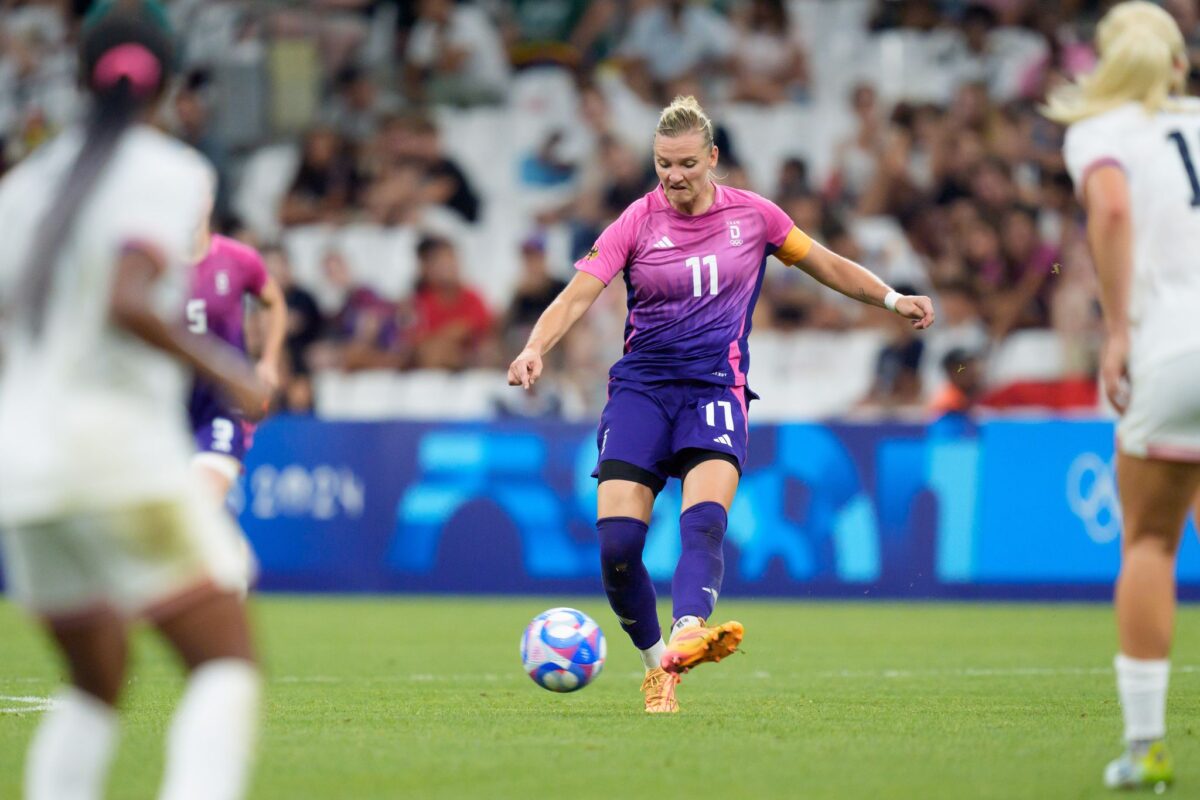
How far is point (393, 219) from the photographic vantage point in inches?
764

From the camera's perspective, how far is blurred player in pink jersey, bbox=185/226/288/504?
9641mm

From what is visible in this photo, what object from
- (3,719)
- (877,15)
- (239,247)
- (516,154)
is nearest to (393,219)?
(516,154)

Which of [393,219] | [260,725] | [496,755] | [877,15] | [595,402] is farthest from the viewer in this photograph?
[877,15]

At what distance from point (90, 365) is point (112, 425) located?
5.5 inches

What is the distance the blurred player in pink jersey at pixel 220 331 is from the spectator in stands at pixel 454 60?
10963mm

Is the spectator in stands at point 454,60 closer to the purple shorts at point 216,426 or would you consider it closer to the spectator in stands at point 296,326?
the spectator in stands at point 296,326

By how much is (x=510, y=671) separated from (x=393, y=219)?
10.2 m

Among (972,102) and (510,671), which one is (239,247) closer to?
(510,671)

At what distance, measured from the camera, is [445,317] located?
690 inches

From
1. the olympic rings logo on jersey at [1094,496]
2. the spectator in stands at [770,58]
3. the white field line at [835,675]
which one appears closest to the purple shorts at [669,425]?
the white field line at [835,675]

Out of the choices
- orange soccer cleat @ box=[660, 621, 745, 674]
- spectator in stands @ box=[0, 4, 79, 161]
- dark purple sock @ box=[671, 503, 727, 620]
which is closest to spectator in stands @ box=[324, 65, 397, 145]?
spectator in stands @ box=[0, 4, 79, 161]

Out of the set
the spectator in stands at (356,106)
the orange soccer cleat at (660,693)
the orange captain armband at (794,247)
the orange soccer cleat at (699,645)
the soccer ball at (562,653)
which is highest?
the spectator in stands at (356,106)

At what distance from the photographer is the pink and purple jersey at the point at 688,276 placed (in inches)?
317

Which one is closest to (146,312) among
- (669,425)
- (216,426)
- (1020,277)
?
(669,425)
